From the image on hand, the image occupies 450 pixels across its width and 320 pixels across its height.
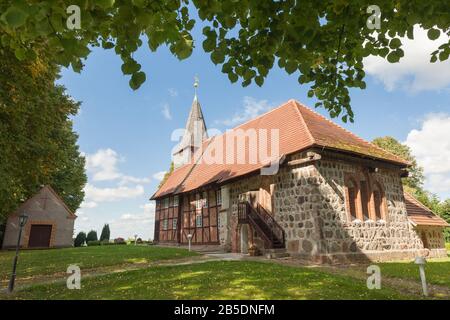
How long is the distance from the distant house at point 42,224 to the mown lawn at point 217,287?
2181 centimetres

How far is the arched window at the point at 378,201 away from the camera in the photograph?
47.7ft

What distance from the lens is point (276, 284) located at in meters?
7.02

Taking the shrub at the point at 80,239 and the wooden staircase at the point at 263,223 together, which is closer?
the wooden staircase at the point at 263,223

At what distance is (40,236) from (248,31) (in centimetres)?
2902

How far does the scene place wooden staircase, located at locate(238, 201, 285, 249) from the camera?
44.5 ft

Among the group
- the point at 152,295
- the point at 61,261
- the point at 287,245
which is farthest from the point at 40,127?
the point at 287,245

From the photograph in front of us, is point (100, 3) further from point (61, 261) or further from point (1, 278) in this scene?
point (61, 261)

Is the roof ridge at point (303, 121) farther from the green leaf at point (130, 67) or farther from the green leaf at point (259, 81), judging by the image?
the green leaf at point (130, 67)

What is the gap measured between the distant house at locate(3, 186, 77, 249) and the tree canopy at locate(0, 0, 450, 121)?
26.9 metres

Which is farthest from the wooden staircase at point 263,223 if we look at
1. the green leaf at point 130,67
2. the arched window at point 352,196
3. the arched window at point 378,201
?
the green leaf at point 130,67

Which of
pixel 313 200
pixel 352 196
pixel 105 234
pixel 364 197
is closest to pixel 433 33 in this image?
pixel 313 200

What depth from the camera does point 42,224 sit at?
2719cm

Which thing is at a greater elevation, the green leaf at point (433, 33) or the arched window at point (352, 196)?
the green leaf at point (433, 33)
